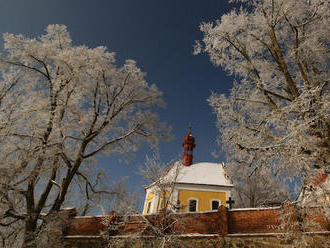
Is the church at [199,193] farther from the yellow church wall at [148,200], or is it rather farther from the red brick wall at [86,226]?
the red brick wall at [86,226]

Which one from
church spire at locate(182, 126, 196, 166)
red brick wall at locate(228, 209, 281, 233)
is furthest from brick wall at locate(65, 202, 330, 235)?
church spire at locate(182, 126, 196, 166)

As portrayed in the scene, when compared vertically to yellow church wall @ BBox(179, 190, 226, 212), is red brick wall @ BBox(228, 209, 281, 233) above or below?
below

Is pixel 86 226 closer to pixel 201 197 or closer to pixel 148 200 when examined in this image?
pixel 148 200

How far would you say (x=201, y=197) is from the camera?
67.0 ft

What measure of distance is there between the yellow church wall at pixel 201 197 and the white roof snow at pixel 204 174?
0.87 meters

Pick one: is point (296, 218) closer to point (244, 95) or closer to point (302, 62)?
point (244, 95)

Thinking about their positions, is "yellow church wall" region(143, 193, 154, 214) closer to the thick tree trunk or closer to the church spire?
the church spire

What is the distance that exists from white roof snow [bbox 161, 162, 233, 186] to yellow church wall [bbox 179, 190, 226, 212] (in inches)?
34.2

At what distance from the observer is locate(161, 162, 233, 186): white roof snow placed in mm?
21188

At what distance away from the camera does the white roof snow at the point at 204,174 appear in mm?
21188

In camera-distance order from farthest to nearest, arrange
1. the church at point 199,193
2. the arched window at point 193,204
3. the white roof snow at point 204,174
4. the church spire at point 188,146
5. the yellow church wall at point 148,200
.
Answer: the church spire at point 188,146 < the yellow church wall at point 148,200 < the white roof snow at point 204,174 < the arched window at point 193,204 < the church at point 199,193

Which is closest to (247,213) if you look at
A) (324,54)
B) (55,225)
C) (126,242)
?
(126,242)

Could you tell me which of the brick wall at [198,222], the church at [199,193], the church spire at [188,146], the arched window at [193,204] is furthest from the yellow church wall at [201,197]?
the brick wall at [198,222]

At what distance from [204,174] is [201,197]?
2856 millimetres
